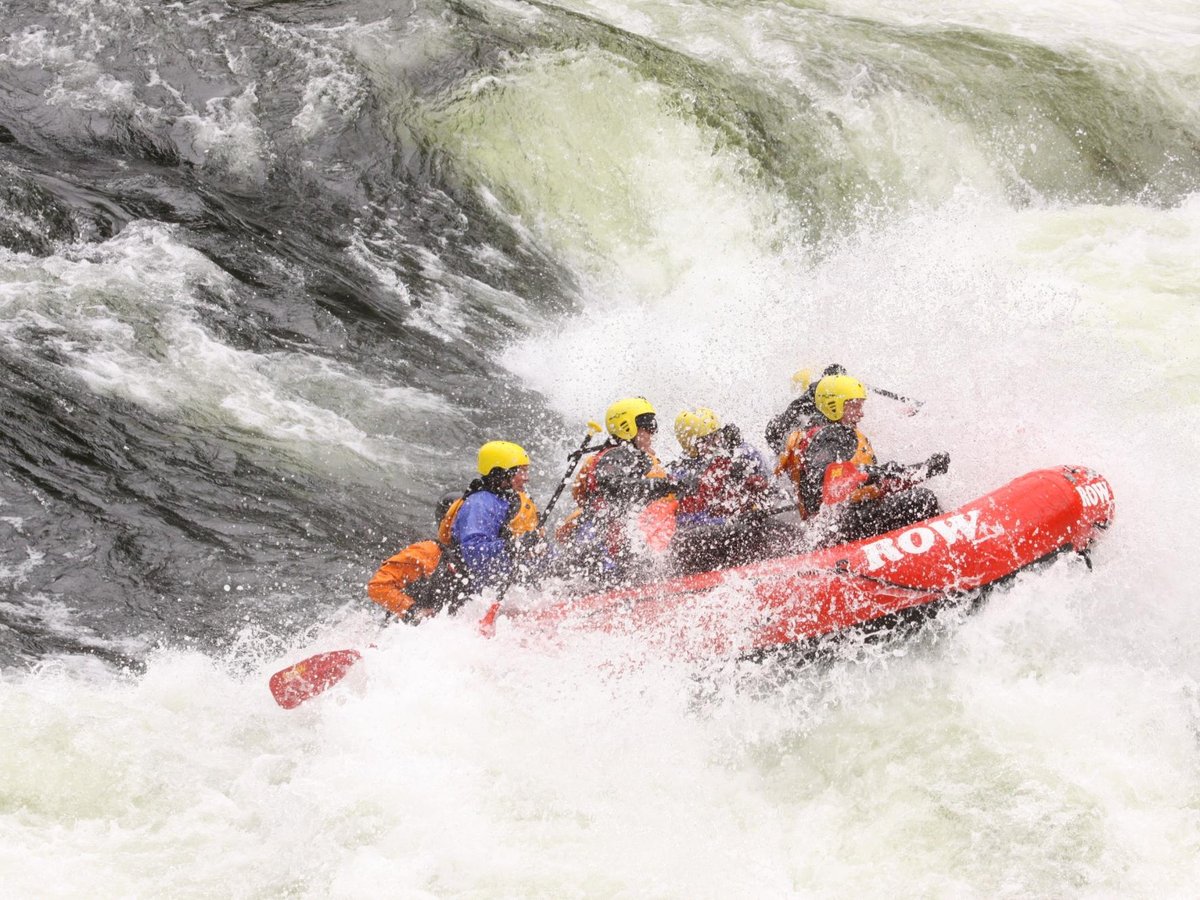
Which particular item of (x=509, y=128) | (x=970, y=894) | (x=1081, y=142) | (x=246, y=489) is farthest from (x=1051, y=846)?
(x=1081, y=142)

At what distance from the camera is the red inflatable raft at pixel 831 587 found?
5461 mm

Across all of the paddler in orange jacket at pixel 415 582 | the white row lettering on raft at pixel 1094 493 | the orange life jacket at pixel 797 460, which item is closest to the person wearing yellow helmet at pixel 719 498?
the orange life jacket at pixel 797 460

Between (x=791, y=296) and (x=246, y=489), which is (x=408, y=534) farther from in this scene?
(x=791, y=296)

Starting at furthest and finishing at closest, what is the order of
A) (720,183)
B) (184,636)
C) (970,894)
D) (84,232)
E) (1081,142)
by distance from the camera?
(1081,142)
(720,183)
(84,232)
(184,636)
(970,894)

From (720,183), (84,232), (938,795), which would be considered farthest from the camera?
(720,183)

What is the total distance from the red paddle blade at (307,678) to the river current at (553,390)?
157mm

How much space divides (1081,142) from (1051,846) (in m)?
8.80

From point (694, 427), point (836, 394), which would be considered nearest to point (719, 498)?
point (694, 427)

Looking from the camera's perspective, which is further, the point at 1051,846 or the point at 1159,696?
the point at 1159,696

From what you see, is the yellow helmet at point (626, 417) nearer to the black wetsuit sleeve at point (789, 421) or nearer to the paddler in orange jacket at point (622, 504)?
the paddler in orange jacket at point (622, 504)

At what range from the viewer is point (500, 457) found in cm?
595

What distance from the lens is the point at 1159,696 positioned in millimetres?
5164

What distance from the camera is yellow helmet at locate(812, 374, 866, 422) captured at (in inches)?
244

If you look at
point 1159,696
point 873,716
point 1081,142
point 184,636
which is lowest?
point 184,636
